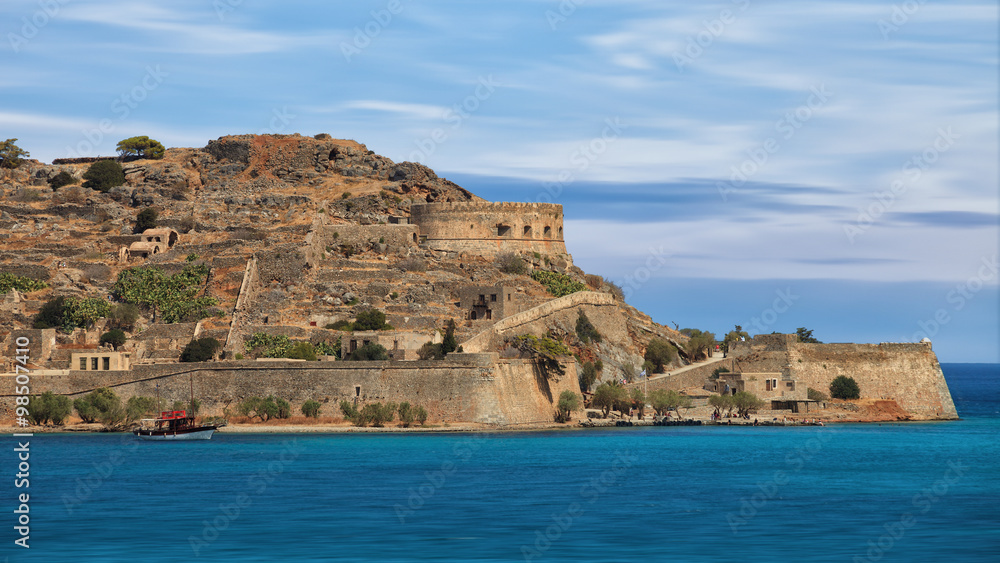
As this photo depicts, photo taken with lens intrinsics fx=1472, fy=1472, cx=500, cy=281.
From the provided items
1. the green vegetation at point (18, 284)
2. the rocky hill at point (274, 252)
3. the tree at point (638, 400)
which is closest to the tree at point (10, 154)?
the rocky hill at point (274, 252)

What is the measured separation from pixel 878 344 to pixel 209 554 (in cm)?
5075

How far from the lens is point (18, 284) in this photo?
233 ft

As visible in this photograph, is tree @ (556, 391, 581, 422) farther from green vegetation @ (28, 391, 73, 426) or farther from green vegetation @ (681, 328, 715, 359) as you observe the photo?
green vegetation @ (28, 391, 73, 426)

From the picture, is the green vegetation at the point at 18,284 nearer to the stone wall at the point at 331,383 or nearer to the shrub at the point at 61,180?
the stone wall at the point at 331,383

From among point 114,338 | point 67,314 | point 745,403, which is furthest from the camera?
point 745,403

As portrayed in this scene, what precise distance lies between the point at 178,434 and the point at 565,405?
17244 mm

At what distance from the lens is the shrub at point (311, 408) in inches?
2405

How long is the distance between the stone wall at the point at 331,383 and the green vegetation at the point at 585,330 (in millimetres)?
9323

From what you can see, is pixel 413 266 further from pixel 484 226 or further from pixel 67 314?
pixel 67 314

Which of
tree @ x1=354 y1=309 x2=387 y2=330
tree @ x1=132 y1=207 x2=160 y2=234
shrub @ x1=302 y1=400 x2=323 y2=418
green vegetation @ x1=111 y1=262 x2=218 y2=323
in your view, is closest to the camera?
shrub @ x1=302 y1=400 x2=323 y2=418

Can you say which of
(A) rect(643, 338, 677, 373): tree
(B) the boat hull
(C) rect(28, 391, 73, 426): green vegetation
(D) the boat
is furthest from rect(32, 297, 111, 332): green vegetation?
(A) rect(643, 338, 677, 373): tree

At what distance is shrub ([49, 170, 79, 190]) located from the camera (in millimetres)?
92688

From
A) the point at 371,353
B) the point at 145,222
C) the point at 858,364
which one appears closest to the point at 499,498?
the point at 371,353

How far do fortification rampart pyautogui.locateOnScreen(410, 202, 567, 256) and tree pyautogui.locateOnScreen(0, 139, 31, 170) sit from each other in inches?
1150
